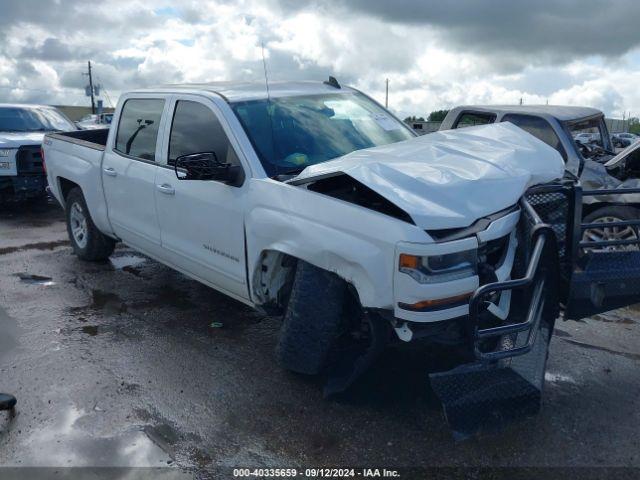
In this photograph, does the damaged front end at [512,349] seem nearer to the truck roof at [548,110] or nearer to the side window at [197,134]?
the side window at [197,134]

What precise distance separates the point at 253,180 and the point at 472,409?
2015 millimetres

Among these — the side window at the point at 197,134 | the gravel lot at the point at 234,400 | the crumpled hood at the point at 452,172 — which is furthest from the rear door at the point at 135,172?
the crumpled hood at the point at 452,172

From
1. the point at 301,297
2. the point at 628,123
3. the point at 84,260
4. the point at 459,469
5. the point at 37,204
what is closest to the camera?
the point at 459,469

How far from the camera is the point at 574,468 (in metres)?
3.15

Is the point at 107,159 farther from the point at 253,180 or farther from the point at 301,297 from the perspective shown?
the point at 301,297

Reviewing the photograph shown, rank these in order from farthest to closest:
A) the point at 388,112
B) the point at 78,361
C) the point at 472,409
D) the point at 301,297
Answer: the point at 388,112
the point at 78,361
the point at 301,297
the point at 472,409

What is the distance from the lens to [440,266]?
10.4ft

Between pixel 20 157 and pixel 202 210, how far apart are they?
22.6ft

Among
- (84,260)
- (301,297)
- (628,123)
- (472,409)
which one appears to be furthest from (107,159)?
(628,123)

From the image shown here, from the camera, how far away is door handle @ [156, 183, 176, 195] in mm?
4776

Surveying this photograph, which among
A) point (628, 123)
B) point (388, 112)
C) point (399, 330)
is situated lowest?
point (628, 123)

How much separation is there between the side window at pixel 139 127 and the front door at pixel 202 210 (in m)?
0.29

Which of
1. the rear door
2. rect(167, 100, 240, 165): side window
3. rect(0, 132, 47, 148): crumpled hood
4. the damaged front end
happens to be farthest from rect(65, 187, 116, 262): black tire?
the damaged front end

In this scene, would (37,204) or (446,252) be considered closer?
(446,252)
